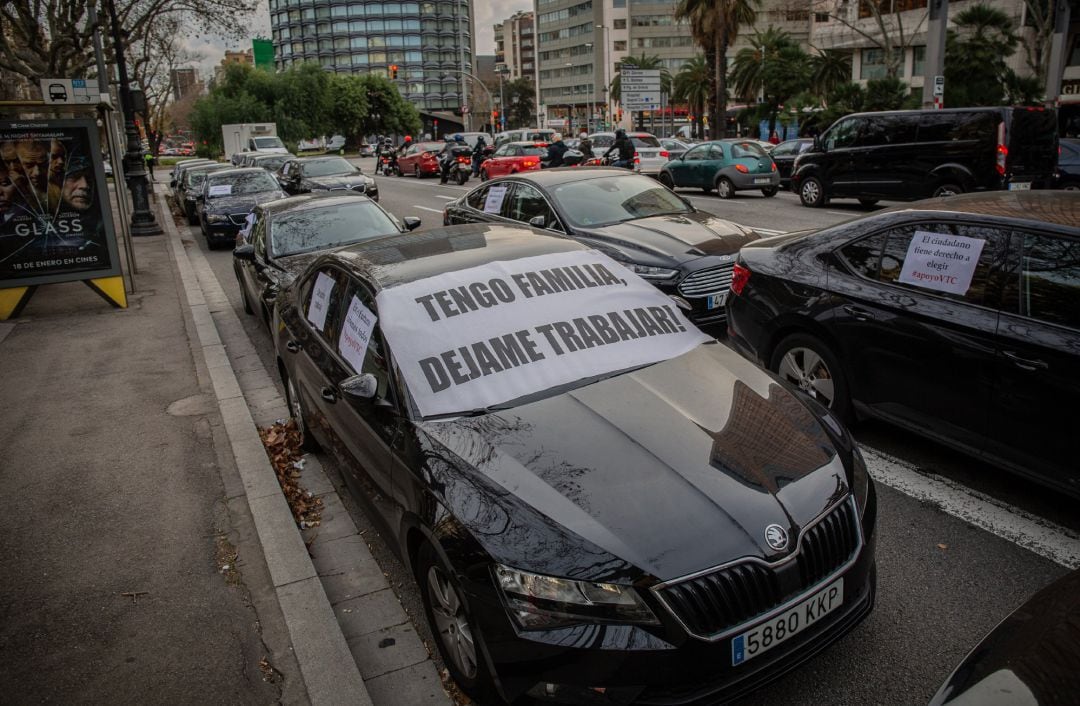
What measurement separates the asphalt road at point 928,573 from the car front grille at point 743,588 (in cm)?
41

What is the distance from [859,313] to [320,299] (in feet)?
10.9

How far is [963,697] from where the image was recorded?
2037 millimetres

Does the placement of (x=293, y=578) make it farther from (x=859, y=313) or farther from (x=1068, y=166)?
(x=1068, y=166)

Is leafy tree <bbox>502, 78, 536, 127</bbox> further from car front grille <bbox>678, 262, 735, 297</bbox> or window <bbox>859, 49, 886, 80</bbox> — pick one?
car front grille <bbox>678, 262, 735, 297</bbox>

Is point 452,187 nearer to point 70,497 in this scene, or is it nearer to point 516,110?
point 70,497

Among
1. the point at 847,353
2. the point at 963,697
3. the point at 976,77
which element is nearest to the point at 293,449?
the point at 847,353

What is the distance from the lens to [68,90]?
45.6ft

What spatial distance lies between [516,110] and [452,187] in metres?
124

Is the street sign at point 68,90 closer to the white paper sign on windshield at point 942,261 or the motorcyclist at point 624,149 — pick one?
the motorcyclist at point 624,149

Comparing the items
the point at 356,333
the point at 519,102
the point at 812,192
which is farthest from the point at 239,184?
the point at 519,102

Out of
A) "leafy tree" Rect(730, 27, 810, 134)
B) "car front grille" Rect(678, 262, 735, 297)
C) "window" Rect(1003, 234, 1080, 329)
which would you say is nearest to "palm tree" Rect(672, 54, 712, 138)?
"leafy tree" Rect(730, 27, 810, 134)

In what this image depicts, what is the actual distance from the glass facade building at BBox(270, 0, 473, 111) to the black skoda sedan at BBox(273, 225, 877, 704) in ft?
504

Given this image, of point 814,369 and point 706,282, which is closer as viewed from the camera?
point 814,369

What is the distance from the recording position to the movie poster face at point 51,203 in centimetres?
977
